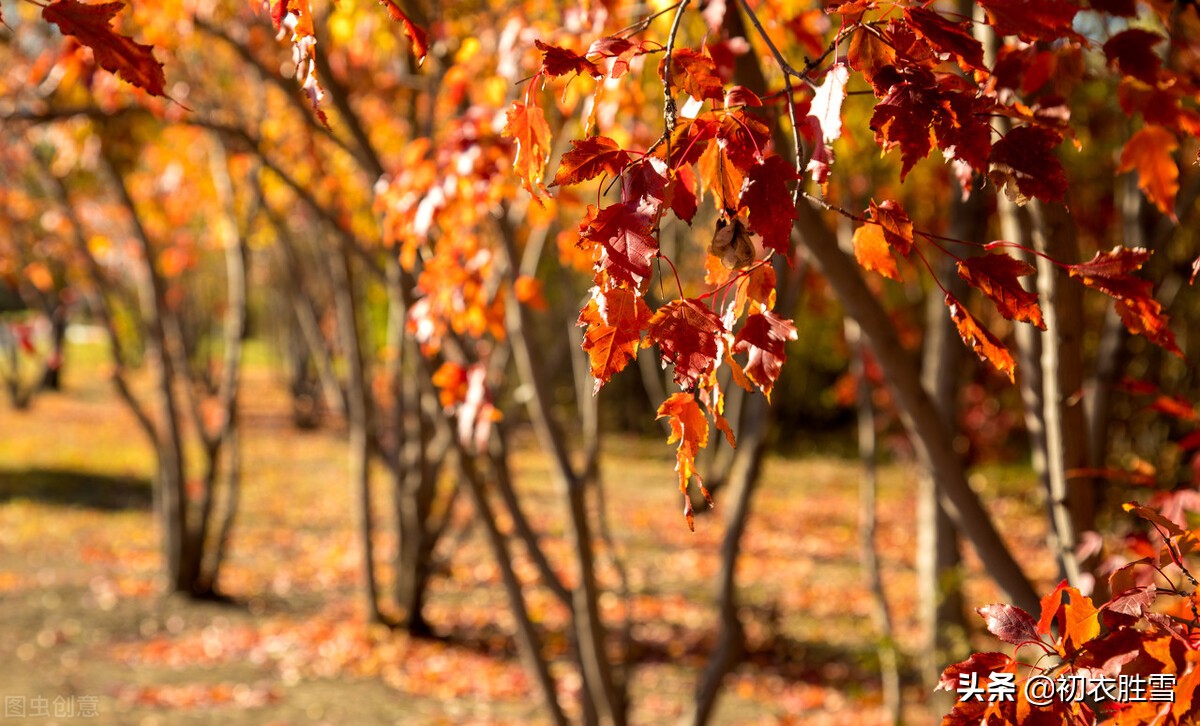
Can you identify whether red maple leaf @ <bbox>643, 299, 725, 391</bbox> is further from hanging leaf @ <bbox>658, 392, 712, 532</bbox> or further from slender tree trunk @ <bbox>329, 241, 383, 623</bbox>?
slender tree trunk @ <bbox>329, 241, 383, 623</bbox>

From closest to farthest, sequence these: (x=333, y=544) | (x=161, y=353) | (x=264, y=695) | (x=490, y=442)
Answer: (x=490, y=442) < (x=264, y=695) < (x=161, y=353) < (x=333, y=544)

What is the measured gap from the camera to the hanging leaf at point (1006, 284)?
112 centimetres

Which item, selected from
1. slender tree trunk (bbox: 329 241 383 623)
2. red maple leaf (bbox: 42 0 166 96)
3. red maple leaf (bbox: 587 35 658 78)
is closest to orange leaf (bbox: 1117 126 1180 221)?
red maple leaf (bbox: 587 35 658 78)

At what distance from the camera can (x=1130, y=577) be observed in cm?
132

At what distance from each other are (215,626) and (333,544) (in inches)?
115

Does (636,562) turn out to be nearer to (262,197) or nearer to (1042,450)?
(262,197)

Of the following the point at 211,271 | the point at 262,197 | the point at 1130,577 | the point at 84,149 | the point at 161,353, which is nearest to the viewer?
the point at 1130,577

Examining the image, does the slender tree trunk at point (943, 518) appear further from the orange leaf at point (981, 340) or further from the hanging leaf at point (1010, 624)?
the orange leaf at point (981, 340)

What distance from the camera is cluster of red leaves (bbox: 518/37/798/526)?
1.04m

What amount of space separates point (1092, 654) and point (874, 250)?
19.4 inches

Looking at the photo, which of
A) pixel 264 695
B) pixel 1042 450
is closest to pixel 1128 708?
pixel 1042 450

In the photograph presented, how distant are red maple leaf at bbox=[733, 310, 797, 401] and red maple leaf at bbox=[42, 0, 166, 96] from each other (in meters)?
0.72

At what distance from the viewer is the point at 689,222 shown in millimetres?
1087

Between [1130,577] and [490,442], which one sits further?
[490,442]
